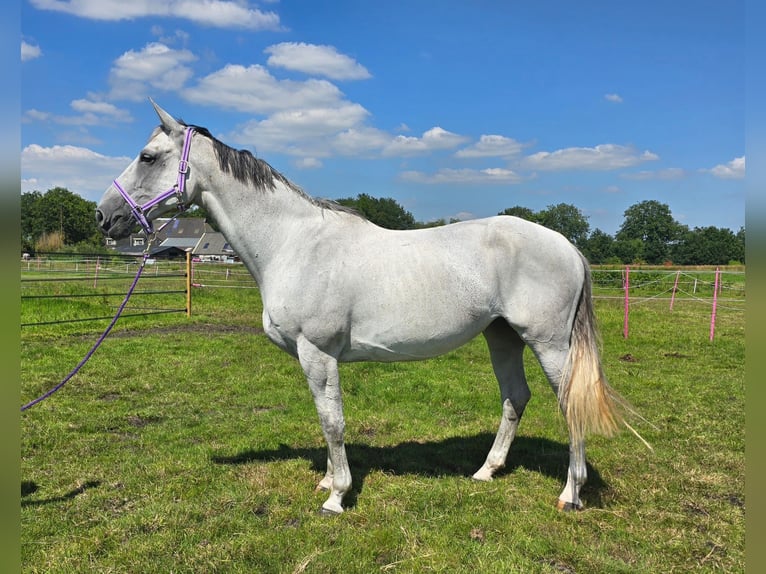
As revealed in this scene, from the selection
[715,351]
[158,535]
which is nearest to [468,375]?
[158,535]

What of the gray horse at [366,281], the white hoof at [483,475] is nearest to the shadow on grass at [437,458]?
the white hoof at [483,475]

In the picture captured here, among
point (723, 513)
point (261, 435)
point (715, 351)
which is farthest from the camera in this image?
point (715, 351)

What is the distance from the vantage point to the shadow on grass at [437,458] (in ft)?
12.8

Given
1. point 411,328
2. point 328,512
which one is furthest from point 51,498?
point 411,328

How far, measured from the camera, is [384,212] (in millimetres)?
6555

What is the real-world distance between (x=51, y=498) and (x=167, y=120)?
2846mm

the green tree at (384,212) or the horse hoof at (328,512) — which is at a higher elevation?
the green tree at (384,212)

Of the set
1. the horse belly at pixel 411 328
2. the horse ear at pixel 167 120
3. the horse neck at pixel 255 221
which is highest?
the horse ear at pixel 167 120

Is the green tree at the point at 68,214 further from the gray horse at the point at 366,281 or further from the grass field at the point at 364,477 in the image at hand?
the gray horse at the point at 366,281

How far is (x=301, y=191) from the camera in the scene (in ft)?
11.8

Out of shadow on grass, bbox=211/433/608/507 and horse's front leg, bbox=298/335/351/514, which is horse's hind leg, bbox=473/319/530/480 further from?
horse's front leg, bbox=298/335/351/514

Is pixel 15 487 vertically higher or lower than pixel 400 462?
higher

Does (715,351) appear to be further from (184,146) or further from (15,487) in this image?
(15,487)

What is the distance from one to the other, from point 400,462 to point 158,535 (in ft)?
6.47
